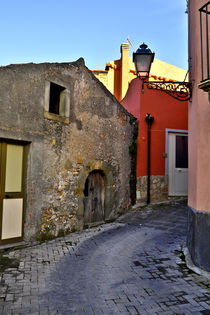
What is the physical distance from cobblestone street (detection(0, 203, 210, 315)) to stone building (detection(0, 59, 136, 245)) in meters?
0.69

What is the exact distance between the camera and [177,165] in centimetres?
982

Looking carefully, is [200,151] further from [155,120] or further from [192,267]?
[155,120]

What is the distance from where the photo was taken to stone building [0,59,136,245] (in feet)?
17.4

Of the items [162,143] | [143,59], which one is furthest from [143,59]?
[162,143]

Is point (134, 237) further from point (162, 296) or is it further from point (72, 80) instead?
point (72, 80)

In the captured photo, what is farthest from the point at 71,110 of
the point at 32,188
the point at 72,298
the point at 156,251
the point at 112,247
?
the point at 72,298

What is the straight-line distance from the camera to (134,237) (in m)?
6.17

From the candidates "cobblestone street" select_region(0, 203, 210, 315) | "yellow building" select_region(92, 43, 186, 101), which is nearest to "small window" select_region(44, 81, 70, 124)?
"cobblestone street" select_region(0, 203, 210, 315)

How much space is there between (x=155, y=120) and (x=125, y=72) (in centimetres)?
536

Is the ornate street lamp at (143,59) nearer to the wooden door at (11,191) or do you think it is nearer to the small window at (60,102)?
the small window at (60,102)

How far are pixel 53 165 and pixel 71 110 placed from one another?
154 centimetres

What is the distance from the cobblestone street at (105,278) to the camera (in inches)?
123

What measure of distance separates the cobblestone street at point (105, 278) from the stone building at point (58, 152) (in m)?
0.69

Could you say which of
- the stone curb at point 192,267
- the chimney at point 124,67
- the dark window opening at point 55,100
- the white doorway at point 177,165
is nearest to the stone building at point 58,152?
the dark window opening at point 55,100
